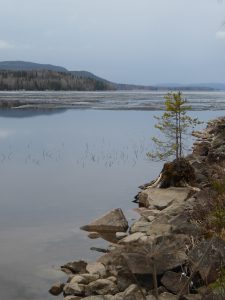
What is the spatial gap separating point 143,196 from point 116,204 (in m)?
0.86

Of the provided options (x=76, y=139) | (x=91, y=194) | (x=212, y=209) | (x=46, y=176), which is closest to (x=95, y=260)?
(x=212, y=209)

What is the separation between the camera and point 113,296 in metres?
7.81

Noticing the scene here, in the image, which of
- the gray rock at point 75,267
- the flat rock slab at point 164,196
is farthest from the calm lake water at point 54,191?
the flat rock slab at point 164,196

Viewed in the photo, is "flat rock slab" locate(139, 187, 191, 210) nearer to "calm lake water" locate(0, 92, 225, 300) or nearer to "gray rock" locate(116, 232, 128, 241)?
"calm lake water" locate(0, 92, 225, 300)

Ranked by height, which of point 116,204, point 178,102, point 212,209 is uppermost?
point 178,102

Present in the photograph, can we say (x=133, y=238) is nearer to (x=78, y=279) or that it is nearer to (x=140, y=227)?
(x=140, y=227)

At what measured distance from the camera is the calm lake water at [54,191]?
10000mm

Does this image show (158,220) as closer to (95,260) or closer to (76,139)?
(95,260)

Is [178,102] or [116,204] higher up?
[178,102]

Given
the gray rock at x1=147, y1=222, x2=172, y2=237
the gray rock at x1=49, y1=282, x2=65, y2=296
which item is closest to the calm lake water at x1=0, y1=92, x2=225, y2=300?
the gray rock at x1=49, y1=282, x2=65, y2=296

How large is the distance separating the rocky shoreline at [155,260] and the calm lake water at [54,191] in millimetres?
543

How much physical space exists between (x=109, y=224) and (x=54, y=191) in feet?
14.3

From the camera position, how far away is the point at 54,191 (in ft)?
54.1

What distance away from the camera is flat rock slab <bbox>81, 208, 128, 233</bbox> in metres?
12.4
